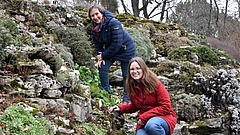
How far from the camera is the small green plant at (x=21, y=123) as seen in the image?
2.92m

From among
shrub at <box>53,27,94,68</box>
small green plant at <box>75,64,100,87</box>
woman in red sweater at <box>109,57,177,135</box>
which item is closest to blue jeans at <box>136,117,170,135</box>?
woman in red sweater at <box>109,57,177,135</box>

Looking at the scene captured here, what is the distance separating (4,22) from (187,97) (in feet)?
12.0

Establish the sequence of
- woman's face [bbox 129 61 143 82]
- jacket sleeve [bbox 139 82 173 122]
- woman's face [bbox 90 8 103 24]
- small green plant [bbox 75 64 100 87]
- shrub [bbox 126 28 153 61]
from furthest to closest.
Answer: shrub [bbox 126 28 153 61]
small green plant [bbox 75 64 100 87]
woman's face [bbox 90 8 103 24]
woman's face [bbox 129 61 143 82]
jacket sleeve [bbox 139 82 173 122]

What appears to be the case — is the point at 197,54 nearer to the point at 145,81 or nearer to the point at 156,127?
the point at 145,81

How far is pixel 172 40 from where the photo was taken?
11859 mm

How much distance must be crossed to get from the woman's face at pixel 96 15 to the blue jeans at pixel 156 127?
1.73 metres

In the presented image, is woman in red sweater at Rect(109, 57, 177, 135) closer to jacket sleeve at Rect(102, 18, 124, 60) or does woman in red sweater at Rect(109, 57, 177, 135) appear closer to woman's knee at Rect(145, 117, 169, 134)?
woman's knee at Rect(145, 117, 169, 134)

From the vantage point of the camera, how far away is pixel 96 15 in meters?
4.43

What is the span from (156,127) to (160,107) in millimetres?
251

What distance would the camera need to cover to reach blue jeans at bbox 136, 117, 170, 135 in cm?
336

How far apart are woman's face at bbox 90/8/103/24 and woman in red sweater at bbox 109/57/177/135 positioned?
1045mm

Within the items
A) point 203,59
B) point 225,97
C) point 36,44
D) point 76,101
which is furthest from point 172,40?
point 76,101

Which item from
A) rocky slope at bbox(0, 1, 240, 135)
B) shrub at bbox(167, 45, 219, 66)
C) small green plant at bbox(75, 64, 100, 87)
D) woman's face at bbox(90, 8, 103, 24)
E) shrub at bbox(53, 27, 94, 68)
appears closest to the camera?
rocky slope at bbox(0, 1, 240, 135)

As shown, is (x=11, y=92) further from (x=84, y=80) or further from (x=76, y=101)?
(x=84, y=80)
